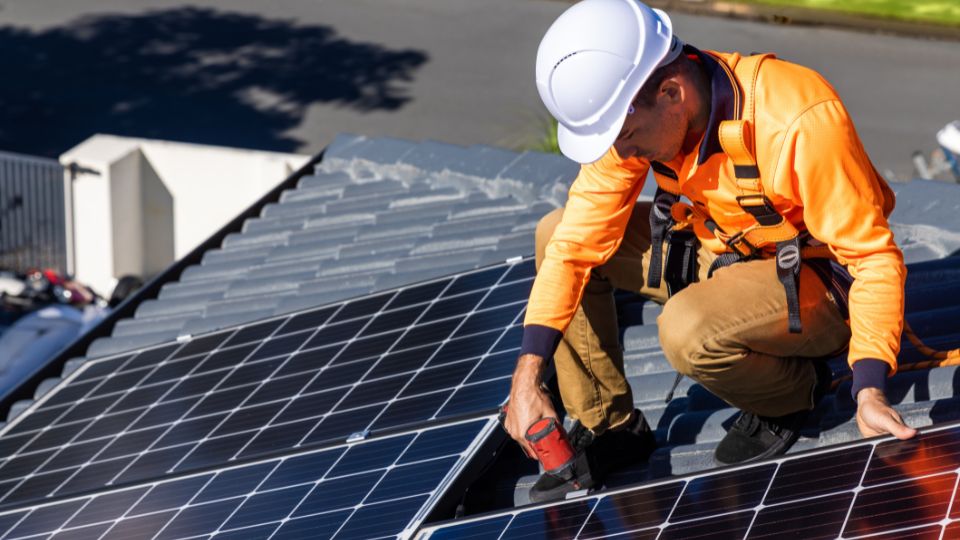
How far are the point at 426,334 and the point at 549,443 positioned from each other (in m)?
1.96

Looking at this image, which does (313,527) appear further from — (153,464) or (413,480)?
(153,464)

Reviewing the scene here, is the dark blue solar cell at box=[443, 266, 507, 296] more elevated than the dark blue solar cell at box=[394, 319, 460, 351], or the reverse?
the dark blue solar cell at box=[443, 266, 507, 296]

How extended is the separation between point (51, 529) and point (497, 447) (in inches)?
89.6

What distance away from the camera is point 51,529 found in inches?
252

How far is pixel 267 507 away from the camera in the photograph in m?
5.77

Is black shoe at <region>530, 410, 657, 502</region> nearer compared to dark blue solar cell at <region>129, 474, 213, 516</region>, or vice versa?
black shoe at <region>530, 410, 657, 502</region>

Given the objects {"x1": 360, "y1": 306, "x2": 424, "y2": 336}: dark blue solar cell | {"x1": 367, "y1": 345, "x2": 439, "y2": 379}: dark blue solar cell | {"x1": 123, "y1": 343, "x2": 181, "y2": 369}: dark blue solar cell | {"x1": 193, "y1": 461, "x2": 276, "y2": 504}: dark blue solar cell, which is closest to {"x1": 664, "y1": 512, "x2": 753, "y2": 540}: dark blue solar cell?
{"x1": 193, "y1": 461, "x2": 276, "y2": 504}: dark blue solar cell

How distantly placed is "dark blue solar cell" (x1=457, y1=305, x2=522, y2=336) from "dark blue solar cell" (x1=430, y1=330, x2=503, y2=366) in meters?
0.05

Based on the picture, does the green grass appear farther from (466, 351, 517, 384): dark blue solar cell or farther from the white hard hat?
the white hard hat

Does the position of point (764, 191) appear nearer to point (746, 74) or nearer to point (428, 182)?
point (746, 74)

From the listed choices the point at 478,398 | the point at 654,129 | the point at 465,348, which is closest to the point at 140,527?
the point at 478,398

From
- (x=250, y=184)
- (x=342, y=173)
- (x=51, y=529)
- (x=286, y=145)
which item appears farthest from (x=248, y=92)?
(x=51, y=529)

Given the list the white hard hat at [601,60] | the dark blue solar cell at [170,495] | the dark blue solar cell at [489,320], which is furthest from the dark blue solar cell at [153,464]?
the white hard hat at [601,60]

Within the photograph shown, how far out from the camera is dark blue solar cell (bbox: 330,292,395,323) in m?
7.66
